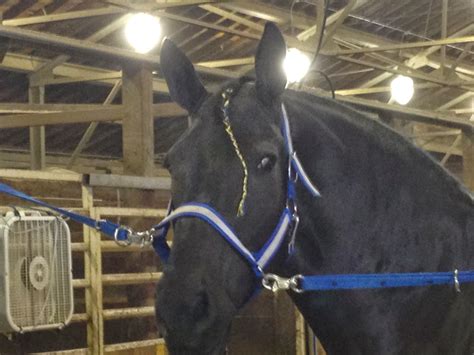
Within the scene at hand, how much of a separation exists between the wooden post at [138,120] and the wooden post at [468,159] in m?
2.98

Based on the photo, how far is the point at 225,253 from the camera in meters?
1.46

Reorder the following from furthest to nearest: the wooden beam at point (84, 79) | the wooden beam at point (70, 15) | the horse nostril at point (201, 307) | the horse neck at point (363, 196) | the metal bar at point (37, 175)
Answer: the wooden beam at point (84, 79)
the wooden beam at point (70, 15)
the metal bar at point (37, 175)
the horse neck at point (363, 196)
the horse nostril at point (201, 307)

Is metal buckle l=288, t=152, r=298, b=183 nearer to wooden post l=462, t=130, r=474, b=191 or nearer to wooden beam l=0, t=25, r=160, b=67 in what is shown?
wooden beam l=0, t=25, r=160, b=67

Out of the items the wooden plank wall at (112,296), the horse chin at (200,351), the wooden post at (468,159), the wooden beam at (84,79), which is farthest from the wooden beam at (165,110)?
the wooden beam at (84,79)

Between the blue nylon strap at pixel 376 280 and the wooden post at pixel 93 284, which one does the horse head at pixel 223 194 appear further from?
the wooden post at pixel 93 284

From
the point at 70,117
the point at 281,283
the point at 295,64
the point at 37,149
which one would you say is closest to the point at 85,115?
the point at 70,117

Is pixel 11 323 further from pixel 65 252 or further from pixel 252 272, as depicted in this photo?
pixel 252 272

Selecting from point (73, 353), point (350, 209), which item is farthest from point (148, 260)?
point (350, 209)

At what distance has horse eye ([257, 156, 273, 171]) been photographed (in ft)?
4.93

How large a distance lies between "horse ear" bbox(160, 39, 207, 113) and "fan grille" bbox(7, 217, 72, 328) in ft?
7.69

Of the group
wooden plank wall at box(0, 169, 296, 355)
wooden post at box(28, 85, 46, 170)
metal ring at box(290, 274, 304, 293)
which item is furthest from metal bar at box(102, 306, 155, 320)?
wooden post at box(28, 85, 46, 170)

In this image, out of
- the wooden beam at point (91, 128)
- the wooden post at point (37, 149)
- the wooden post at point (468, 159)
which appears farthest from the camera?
the wooden beam at point (91, 128)

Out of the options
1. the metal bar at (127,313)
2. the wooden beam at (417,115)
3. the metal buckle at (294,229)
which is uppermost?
the wooden beam at (417,115)

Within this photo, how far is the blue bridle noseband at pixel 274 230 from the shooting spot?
1452 millimetres
